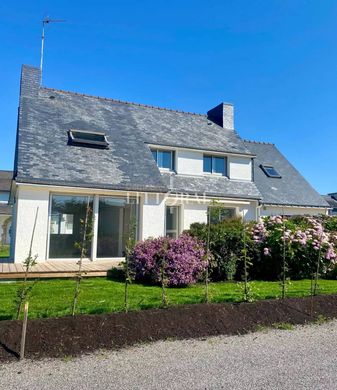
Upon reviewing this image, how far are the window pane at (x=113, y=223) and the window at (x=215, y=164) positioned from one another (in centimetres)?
599

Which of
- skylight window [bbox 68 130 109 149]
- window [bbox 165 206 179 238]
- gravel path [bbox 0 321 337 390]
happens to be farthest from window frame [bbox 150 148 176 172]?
gravel path [bbox 0 321 337 390]

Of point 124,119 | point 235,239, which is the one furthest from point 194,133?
point 235,239

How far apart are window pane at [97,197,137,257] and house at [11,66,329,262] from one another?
4cm

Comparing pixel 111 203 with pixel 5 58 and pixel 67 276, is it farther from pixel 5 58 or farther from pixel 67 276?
pixel 5 58

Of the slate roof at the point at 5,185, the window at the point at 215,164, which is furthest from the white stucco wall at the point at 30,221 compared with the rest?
the slate roof at the point at 5,185

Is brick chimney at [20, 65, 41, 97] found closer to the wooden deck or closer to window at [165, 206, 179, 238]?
window at [165, 206, 179, 238]

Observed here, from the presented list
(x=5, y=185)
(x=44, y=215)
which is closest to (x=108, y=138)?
(x=44, y=215)

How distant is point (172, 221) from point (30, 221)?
679cm

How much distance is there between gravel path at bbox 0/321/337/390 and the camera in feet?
12.7

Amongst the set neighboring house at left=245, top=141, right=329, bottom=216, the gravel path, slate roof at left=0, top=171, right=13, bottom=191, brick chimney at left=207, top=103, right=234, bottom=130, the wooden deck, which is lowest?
the gravel path

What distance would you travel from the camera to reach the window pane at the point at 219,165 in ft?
62.2

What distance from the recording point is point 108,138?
1641 centimetres

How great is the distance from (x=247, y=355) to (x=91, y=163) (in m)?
11.0

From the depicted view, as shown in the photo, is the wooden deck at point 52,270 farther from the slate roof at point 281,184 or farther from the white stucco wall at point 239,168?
the slate roof at point 281,184
